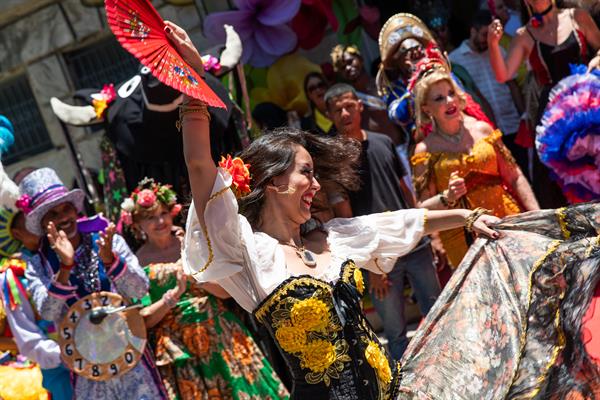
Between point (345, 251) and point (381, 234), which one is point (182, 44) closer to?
point (345, 251)

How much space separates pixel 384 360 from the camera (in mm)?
3258

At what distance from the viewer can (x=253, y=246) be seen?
3191 millimetres

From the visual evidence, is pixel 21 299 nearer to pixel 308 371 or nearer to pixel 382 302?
pixel 382 302

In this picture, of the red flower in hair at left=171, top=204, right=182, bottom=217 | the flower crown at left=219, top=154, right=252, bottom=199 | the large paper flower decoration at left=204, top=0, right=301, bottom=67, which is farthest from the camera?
the large paper flower decoration at left=204, top=0, right=301, bottom=67

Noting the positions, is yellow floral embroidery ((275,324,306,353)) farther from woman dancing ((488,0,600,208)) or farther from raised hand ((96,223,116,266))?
woman dancing ((488,0,600,208))

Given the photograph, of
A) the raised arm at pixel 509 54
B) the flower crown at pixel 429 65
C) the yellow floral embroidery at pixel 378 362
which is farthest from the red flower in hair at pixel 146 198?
the yellow floral embroidery at pixel 378 362

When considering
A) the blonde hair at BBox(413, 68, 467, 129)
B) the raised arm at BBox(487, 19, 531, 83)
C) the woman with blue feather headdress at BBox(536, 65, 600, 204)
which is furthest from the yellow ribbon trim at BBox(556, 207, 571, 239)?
the raised arm at BBox(487, 19, 531, 83)

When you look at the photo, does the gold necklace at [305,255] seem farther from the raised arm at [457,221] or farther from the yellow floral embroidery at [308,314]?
the raised arm at [457,221]

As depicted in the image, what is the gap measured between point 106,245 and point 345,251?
2.05 metres

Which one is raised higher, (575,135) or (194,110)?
(194,110)

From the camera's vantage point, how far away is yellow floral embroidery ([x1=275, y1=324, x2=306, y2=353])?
3.14m

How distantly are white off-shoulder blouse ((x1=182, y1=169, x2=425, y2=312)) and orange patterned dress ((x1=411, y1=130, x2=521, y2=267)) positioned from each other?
4.97ft

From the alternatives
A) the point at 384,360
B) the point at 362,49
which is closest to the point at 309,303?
the point at 384,360

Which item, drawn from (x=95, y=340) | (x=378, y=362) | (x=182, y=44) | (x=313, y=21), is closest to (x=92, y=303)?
(x=95, y=340)
